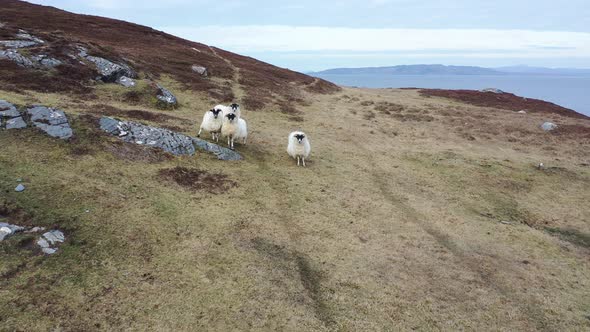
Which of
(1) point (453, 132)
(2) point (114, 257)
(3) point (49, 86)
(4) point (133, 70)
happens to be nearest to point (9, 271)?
(2) point (114, 257)

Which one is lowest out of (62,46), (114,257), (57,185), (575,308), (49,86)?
(575,308)

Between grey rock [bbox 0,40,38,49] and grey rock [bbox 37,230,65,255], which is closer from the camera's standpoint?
grey rock [bbox 37,230,65,255]

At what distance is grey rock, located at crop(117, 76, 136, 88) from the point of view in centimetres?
3102

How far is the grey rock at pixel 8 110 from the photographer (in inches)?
718

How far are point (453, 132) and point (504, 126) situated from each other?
649 centimetres

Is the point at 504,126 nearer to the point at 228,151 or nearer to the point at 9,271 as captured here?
the point at 228,151

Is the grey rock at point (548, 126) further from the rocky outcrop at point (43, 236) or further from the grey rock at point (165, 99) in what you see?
the rocky outcrop at point (43, 236)

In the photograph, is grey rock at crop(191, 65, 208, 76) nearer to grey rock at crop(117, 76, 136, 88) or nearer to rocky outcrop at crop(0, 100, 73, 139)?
grey rock at crop(117, 76, 136, 88)

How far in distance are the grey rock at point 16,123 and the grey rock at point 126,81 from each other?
43.2 ft

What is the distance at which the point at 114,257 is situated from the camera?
12039mm

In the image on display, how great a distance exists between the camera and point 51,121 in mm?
18859

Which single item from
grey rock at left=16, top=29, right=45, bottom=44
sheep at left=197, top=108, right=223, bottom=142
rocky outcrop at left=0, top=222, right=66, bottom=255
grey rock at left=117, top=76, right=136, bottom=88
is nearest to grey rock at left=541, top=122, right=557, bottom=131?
sheep at left=197, top=108, right=223, bottom=142

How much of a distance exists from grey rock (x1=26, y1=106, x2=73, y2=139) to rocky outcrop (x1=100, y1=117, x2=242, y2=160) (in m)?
1.67

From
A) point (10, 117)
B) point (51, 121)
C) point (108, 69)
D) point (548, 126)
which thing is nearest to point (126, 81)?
point (108, 69)
